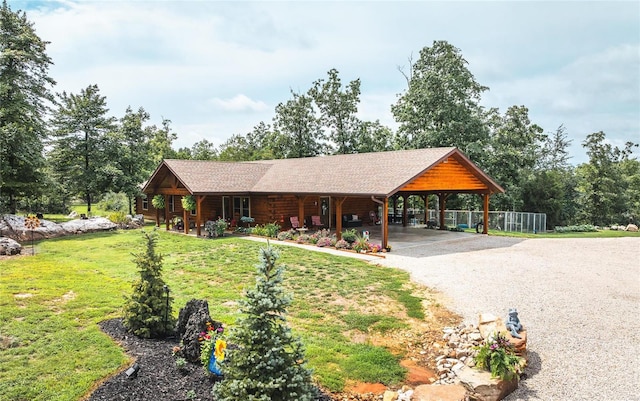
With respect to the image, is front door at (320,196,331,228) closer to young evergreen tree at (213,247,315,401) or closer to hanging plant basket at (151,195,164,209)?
hanging plant basket at (151,195,164,209)

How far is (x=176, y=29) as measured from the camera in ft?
29.3

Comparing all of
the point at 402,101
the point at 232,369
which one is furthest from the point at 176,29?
the point at 402,101

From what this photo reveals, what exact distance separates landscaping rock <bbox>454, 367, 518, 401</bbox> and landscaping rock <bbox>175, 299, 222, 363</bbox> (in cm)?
366

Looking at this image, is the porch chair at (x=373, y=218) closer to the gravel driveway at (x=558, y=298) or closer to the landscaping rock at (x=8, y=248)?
the gravel driveway at (x=558, y=298)

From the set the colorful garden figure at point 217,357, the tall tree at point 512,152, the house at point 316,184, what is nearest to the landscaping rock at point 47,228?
the house at point 316,184

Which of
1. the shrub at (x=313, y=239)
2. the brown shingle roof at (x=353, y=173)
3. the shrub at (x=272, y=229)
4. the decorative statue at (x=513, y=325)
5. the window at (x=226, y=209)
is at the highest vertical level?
the brown shingle roof at (x=353, y=173)

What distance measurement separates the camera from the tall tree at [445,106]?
85.5 feet

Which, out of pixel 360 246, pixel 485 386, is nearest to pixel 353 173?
pixel 360 246

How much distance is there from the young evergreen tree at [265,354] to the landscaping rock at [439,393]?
165 cm

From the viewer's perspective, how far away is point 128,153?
25.8 m

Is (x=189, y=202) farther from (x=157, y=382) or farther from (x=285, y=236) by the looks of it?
(x=157, y=382)

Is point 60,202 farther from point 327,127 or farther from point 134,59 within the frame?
point 134,59

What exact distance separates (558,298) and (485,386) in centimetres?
500

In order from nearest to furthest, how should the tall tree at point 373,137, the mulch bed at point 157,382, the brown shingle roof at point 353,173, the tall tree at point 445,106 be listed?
1. the mulch bed at point 157,382
2. the brown shingle roof at point 353,173
3. the tall tree at point 445,106
4. the tall tree at point 373,137
